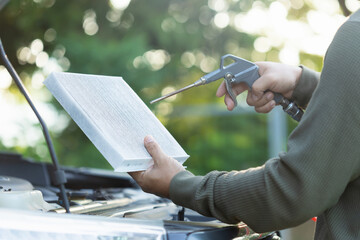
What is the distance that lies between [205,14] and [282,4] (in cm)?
127

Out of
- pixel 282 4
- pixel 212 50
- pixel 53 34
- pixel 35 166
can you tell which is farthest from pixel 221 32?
pixel 35 166

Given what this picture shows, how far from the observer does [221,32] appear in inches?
373

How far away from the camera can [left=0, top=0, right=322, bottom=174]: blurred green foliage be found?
6438 millimetres

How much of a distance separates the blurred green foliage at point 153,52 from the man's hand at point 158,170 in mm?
4710

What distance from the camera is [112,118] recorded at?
4.82 ft

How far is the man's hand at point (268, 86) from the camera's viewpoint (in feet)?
5.81

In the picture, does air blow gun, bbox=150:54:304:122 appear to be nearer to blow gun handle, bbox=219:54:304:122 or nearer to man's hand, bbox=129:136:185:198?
blow gun handle, bbox=219:54:304:122

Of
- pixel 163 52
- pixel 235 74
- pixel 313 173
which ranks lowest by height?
pixel 313 173

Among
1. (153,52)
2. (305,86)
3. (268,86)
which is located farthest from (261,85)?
(153,52)

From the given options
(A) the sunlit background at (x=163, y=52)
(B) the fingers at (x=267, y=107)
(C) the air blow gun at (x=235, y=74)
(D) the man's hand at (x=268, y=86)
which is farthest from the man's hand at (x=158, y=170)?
(A) the sunlit background at (x=163, y=52)

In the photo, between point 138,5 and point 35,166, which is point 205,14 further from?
point 35,166

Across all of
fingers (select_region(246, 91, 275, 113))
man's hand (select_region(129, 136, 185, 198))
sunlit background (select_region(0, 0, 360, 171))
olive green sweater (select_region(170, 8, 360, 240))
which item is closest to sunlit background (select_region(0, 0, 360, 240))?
Result: sunlit background (select_region(0, 0, 360, 171))

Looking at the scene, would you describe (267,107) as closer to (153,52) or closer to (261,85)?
(261,85)

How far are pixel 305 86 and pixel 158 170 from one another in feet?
2.34
